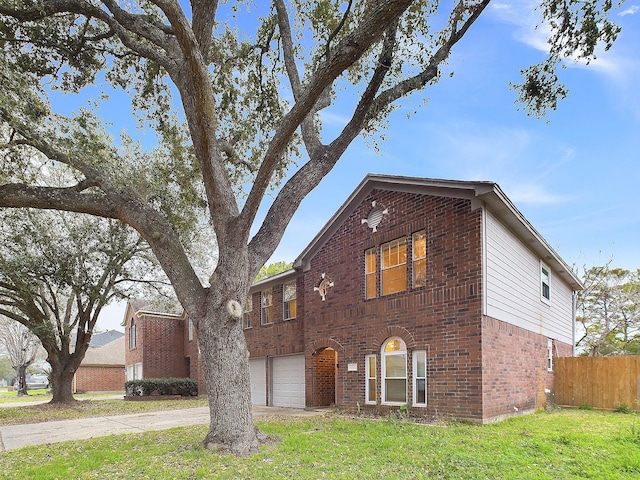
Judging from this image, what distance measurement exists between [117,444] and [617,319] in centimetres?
2752

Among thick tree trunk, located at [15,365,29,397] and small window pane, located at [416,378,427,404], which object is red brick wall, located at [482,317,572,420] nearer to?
small window pane, located at [416,378,427,404]

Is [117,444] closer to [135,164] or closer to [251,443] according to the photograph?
[251,443]

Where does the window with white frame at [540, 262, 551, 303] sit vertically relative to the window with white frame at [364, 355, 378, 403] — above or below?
above

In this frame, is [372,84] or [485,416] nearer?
[372,84]

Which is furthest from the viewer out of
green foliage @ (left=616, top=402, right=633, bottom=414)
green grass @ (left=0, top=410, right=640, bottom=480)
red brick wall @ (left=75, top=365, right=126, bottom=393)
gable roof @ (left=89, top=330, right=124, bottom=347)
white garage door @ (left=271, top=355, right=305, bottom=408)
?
gable roof @ (left=89, top=330, right=124, bottom=347)

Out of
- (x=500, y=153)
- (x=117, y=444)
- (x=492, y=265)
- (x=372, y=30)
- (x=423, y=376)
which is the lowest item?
(x=117, y=444)

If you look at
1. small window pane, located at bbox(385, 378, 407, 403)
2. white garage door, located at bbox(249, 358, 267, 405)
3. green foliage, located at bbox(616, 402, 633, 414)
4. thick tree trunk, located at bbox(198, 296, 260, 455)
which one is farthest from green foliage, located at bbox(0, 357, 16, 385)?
green foliage, located at bbox(616, 402, 633, 414)

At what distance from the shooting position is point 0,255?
1473 centimetres

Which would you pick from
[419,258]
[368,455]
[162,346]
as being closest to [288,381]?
[419,258]

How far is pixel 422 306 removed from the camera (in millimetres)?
11102

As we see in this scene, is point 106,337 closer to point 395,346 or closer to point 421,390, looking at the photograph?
point 395,346

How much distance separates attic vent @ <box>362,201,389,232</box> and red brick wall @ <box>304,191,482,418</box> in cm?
14

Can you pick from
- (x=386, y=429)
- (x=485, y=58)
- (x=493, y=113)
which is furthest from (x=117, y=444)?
(x=493, y=113)

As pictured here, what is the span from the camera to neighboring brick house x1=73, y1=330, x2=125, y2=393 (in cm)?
3428
